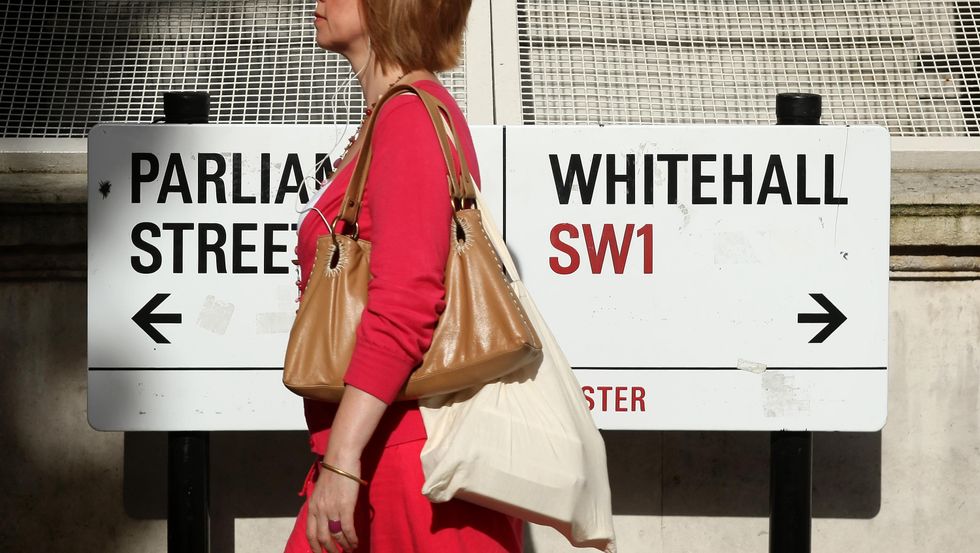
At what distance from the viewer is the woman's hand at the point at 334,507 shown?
5.15ft

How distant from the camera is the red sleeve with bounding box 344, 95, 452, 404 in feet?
5.09

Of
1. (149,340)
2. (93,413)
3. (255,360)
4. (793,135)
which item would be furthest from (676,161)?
(93,413)

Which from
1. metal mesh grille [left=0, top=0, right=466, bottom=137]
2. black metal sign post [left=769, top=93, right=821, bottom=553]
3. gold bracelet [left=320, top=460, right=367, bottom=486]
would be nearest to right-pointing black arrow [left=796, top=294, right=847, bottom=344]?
black metal sign post [left=769, top=93, right=821, bottom=553]

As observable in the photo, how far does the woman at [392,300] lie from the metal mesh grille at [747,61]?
1748mm

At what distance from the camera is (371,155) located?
5.49 feet

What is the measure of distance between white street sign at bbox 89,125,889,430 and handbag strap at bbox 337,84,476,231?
126 cm

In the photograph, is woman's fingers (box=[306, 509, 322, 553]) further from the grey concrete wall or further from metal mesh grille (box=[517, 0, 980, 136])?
metal mesh grille (box=[517, 0, 980, 136])

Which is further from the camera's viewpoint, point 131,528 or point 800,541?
point 131,528

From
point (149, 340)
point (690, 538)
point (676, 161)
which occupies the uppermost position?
point (676, 161)

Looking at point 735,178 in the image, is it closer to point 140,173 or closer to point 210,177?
point 210,177

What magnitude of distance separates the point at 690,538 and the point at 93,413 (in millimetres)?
1902

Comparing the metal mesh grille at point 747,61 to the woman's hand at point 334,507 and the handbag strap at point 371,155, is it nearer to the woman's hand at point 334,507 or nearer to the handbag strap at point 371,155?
the handbag strap at point 371,155

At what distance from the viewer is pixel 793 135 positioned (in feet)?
9.69

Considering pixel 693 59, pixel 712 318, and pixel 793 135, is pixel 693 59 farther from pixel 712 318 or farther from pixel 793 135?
pixel 712 318
